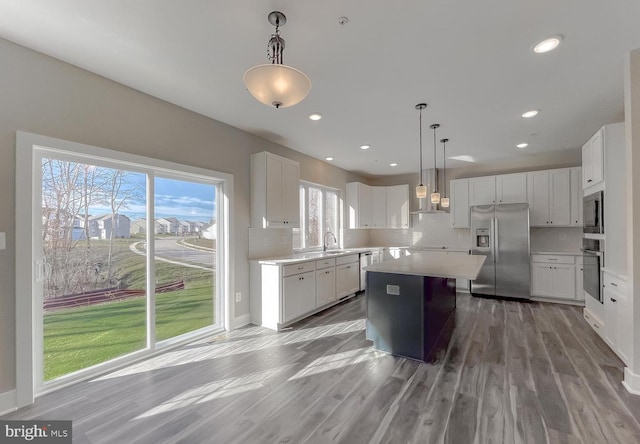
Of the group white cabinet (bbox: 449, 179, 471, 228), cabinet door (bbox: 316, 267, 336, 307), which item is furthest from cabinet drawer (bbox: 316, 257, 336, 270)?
white cabinet (bbox: 449, 179, 471, 228)

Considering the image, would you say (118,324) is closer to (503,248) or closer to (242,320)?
(242,320)

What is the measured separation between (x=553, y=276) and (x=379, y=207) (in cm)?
350

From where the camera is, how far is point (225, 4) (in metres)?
1.66

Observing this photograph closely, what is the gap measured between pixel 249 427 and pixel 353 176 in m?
5.61

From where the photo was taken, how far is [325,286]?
14.5 ft

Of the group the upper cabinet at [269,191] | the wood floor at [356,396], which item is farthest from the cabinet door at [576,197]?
the upper cabinet at [269,191]

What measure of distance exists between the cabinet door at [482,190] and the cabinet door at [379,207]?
1.86 meters

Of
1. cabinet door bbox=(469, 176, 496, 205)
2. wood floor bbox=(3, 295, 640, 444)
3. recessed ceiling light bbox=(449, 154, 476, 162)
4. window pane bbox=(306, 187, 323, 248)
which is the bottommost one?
wood floor bbox=(3, 295, 640, 444)

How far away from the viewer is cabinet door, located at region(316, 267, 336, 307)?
14.0 feet

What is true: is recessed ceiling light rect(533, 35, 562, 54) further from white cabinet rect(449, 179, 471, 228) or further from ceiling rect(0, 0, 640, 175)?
white cabinet rect(449, 179, 471, 228)

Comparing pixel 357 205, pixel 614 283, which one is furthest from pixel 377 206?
pixel 614 283

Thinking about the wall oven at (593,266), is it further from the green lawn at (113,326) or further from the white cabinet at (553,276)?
the green lawn at (113,326)

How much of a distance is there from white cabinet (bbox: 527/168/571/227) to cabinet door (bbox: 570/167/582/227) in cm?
4

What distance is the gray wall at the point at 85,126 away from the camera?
2008 mm
